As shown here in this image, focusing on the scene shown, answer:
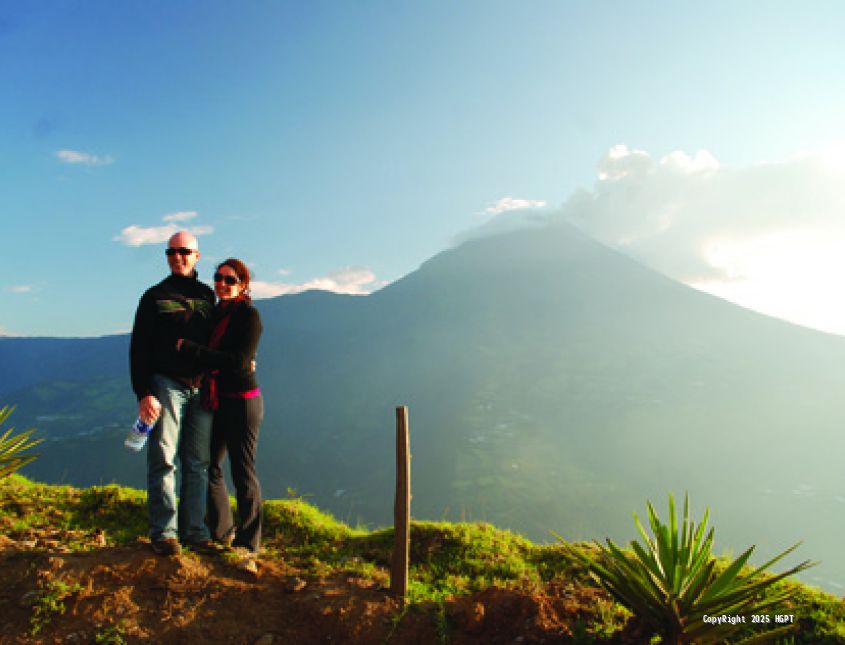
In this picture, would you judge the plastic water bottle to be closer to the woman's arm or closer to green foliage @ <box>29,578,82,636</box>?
the woman's arm

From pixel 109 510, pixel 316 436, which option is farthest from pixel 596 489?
pixel 109 510

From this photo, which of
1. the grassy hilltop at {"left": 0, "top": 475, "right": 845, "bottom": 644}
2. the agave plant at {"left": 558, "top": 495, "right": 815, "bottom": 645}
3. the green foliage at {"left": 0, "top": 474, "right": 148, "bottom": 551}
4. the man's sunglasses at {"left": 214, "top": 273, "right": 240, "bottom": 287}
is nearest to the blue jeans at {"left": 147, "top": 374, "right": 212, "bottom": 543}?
the grassy hilltop at {"left": 0, "top": 475, "right": 845, "bottom": 644}

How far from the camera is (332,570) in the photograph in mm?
5773

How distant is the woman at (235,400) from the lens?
5.25 meters

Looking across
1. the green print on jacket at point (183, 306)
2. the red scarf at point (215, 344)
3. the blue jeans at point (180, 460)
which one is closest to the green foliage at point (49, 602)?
the blue jeans at point (180, 460)

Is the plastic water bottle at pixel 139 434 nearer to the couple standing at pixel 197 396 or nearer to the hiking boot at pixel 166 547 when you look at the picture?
the couple standing at pixel 197 396

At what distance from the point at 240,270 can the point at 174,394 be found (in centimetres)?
148

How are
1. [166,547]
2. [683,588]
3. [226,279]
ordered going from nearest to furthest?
[683,588], [166,547], [226,279]

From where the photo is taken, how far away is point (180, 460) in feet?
17.4

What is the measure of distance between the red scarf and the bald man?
10 centimetres

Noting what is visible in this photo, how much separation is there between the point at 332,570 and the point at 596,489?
148 metres

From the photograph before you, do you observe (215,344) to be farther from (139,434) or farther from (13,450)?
(13,450)

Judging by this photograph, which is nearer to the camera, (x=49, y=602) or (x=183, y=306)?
(x=49, y=602)

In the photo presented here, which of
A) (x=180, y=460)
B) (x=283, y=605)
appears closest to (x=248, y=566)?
(x=283, y=605)
